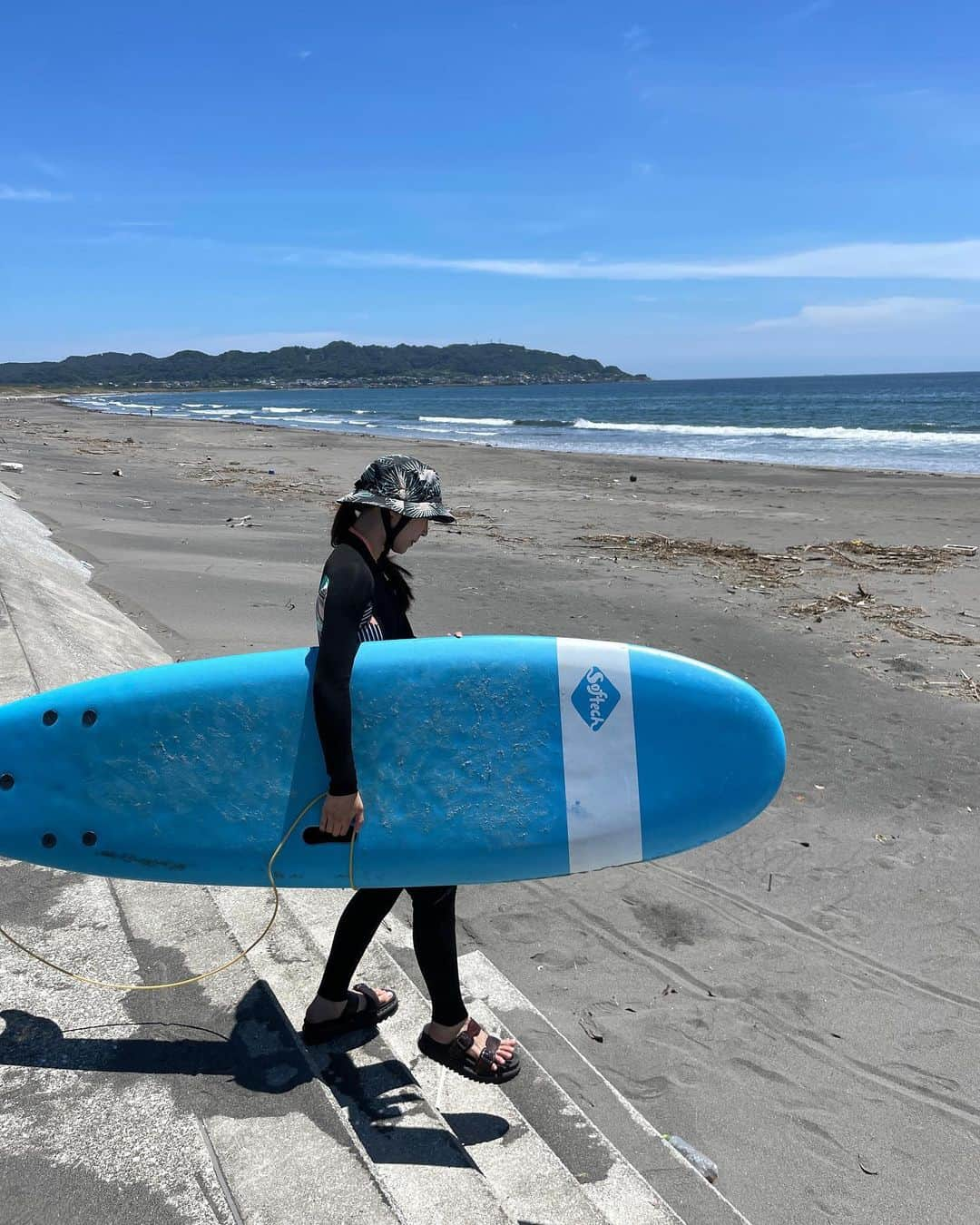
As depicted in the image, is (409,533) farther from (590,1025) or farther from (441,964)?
(590,1025)

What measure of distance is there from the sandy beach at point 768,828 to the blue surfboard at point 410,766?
2.71ft

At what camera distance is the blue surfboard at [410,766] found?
2436mm

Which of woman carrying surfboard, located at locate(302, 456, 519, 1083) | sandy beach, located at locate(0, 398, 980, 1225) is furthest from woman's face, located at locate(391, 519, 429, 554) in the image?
sandy beach, located at locate(0, 398, 980, 1225)

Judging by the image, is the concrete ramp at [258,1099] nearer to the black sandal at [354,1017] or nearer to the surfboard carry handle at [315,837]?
the black sandal at [354,1017]

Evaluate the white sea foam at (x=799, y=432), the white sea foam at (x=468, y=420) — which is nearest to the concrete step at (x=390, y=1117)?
the white sea foam at (x=799, y=432)

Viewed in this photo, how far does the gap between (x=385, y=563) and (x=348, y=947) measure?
97 centimetres

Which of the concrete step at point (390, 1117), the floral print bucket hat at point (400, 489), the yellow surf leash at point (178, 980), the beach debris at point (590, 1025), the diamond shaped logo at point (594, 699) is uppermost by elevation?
the floral print bucket hat at point (400, 489)

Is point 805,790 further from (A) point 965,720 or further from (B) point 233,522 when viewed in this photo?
(B) point 233,522

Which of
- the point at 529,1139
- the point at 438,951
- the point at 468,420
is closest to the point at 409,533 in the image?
the point at 438,951

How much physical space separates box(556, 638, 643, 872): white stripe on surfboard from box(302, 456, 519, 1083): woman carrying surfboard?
0.38 m

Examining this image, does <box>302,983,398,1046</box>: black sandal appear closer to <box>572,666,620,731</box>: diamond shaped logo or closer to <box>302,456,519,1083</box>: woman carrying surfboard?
<box>302,456,519,1083</box>: woman carrying surfboard

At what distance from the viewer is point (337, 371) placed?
18562 cm

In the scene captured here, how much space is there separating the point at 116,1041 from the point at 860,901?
9.08ft

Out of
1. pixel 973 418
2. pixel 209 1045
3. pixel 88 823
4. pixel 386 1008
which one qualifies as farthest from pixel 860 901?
pixel 973 418
